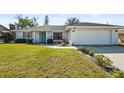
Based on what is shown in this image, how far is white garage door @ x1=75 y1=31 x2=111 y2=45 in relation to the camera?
1280 inches

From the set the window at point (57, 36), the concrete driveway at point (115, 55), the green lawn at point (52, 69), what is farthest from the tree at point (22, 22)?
the green lawn at point (52, 69)

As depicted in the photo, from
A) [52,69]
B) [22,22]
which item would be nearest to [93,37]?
[52,69]

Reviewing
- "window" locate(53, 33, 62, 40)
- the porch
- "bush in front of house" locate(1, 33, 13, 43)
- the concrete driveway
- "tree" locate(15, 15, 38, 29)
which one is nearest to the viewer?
the concrete driveway

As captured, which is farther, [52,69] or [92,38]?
[92,38]

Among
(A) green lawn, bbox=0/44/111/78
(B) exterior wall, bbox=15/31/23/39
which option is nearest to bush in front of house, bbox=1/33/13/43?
(B) exterior wall, bbox=15/31/23/39

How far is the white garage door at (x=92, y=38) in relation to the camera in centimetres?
3250

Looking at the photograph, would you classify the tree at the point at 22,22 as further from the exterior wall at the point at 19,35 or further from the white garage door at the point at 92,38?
the white garage door at the point at 92,38

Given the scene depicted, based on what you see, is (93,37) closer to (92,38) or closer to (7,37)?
(92,38)

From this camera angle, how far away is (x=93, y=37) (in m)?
32.8

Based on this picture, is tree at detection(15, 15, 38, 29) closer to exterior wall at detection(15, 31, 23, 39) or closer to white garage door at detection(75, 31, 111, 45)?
exterior wall at detection(15, 31, 23, 39)

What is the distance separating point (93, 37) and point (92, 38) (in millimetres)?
170
